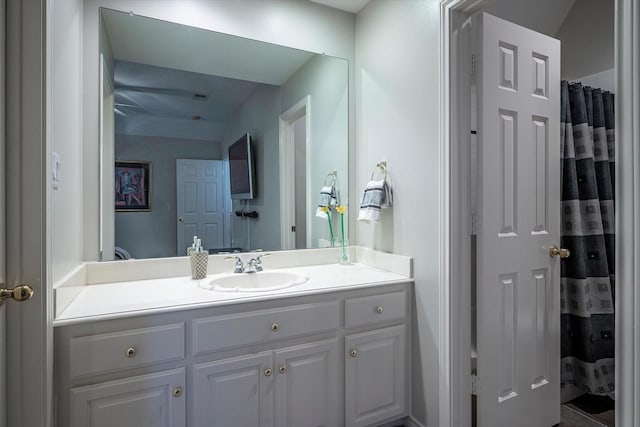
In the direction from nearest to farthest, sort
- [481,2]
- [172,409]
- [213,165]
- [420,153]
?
Result: [172,409] < [481,2] < [420,153] < [213,165]

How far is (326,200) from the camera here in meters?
2.22

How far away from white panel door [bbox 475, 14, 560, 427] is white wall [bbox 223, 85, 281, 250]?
1.12 metres

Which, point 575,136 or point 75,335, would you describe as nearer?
point 75,335

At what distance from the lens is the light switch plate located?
114cm

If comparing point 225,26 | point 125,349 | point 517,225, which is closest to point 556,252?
point 517,225

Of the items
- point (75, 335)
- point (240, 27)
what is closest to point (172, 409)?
point (75, 335)

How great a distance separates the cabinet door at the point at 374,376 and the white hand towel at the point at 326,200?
0.83 m

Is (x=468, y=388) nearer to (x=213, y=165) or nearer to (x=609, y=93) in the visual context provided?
(x=213, y=165)

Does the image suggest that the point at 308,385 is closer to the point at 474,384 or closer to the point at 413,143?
the point at 474,384

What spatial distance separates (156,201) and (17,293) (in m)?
0.89

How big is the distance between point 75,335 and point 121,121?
1.05 metres

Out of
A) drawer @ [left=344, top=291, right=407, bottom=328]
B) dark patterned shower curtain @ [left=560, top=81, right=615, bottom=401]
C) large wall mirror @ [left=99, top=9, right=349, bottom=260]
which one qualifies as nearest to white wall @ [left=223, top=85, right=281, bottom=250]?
large wall mirror @ [left=99, top=9, right=349, bottom=260]

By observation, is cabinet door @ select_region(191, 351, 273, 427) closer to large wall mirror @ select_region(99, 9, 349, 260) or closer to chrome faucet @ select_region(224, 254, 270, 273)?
chrome faucet @ select_region(224, 254, 270, 273)

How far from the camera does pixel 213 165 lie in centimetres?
191
